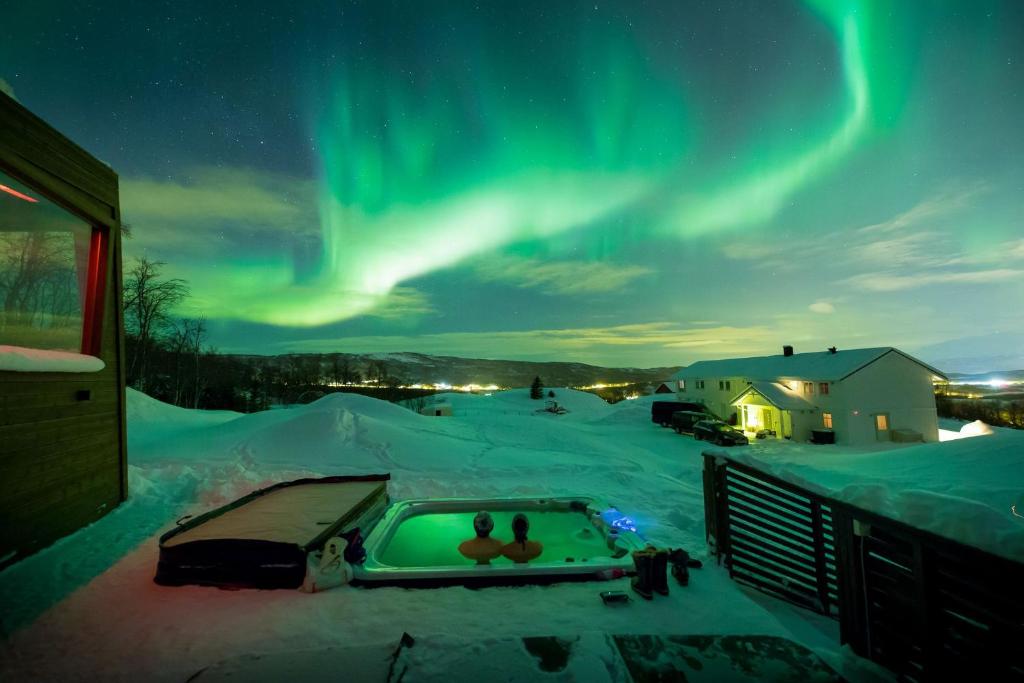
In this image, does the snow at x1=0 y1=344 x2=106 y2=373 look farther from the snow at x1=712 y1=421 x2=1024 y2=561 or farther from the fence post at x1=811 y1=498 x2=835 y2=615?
the fence post at x1=811 y1=498 x2=835 y2=615

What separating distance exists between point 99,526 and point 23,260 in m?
4.32

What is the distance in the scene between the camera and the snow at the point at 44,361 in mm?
5938

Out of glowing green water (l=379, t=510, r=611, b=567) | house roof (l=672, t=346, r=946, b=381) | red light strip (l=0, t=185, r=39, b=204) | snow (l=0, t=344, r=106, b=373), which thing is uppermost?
red light strip (l=0, t=185, r=39, b=204)

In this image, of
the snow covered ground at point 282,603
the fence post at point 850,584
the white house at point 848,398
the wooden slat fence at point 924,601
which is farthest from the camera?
the white house at point 848,398

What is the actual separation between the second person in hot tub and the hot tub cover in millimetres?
2566

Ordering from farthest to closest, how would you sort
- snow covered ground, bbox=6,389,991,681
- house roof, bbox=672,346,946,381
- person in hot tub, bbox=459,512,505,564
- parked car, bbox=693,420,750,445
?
house roof, bbox=672,346,946,381
parked car, bbox=693,420,750,445
person in hot tub, bbox=459,512,505,564
snow covered ground, bbox=6,389,991,681

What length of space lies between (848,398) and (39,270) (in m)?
30.8

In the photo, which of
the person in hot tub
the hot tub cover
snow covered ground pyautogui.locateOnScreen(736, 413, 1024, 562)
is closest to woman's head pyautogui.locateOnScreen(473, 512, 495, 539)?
the person in hot tub

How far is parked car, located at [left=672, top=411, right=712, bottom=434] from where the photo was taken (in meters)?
26.7

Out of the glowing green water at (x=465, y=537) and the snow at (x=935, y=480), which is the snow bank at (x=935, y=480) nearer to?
the snow at (x=935, y=480)

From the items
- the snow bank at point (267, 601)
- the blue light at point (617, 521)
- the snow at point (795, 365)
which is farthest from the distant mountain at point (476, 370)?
the blue light at point (617, 521)

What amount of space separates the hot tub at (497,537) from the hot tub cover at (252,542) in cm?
69

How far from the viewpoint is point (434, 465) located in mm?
13938

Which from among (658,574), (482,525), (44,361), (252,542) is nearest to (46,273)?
(44,361)
